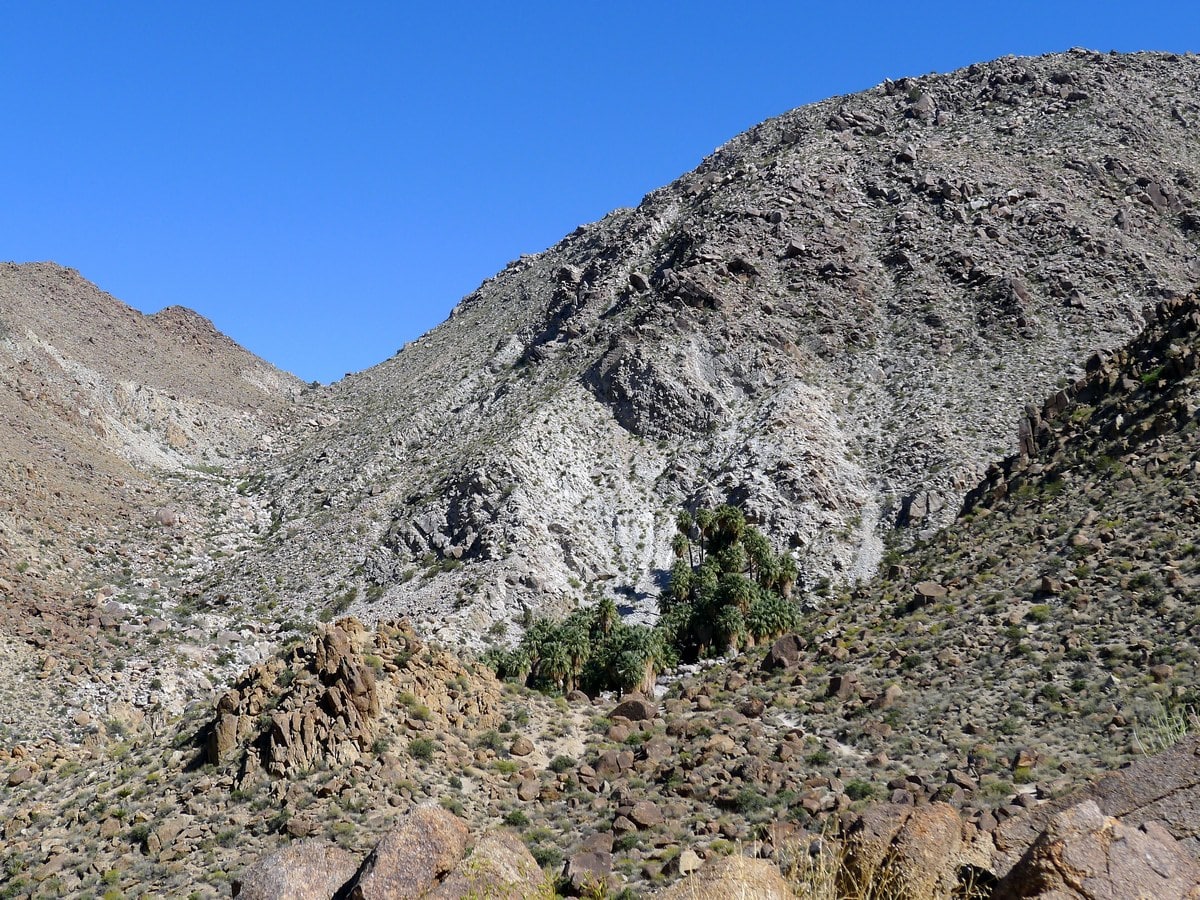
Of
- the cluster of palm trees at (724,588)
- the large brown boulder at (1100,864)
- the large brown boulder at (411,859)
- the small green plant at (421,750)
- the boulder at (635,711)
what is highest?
the cluster of palm trees at (724,588)

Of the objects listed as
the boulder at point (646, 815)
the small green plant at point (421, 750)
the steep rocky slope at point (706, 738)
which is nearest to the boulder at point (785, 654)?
the steep rocky slope at point (706, 738)

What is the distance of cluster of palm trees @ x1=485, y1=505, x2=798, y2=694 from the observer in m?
46.4

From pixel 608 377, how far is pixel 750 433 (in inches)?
459

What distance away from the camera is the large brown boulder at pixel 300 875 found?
60.2 ft

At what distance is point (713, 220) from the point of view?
82688mm

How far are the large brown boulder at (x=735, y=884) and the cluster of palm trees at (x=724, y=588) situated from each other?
121 ft

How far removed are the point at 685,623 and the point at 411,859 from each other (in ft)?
116

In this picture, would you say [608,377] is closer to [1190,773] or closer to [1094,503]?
[1094,503]

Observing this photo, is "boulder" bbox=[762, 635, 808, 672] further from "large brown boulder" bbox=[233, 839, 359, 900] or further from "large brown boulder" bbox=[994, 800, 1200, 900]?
"large brown boulder" bbox=[994, 800, 1200, 900]

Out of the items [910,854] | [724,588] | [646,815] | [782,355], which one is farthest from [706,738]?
[782,355]

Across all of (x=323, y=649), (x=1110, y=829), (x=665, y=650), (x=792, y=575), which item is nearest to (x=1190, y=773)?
(x=1110, y=829)

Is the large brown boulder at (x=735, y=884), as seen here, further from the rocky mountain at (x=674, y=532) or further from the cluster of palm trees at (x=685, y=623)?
the cluster of palm trees at (x=685, y=623)

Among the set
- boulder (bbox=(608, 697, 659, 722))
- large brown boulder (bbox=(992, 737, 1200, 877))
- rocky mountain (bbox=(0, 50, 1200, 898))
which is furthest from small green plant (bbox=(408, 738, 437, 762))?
large brown boulder (bbox=(992, 737, 1200, 877))

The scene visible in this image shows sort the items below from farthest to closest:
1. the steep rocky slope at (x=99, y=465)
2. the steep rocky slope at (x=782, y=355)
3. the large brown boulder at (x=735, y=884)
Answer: the steep rocky slope at (x=782, y=355) < the steep rocky slope at (x=99, y=465) < the large brown boulder at (x=735, y=884)
